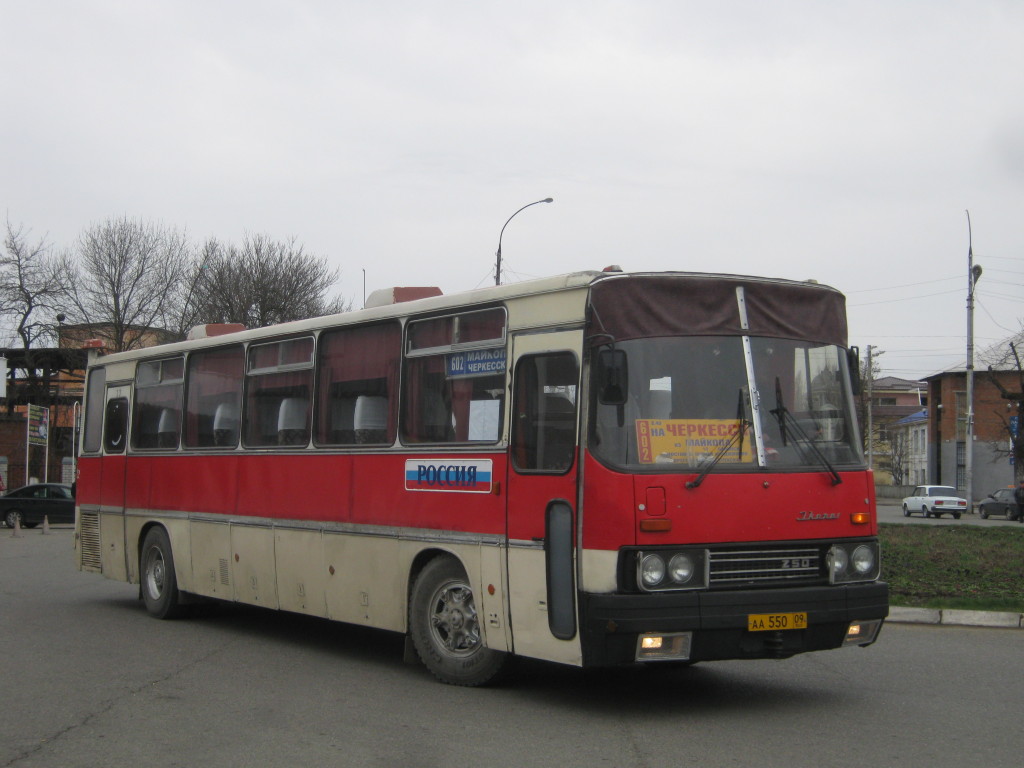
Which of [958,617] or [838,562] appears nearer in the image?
[838,562]

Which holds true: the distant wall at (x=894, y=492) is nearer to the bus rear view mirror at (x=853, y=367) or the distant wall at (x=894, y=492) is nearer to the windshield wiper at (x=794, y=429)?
the bus rear view mirror at (x=853, y=367)

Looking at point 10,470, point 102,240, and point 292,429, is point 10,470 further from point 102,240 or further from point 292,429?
point 292,429

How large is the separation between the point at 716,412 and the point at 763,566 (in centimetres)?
106

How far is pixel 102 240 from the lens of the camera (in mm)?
47719

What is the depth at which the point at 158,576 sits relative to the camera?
14.1 m

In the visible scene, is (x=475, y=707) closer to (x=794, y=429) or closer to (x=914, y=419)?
(x=794, y=429)

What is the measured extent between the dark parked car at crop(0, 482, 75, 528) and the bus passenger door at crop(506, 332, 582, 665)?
114 ft

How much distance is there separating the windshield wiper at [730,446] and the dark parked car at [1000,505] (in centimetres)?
5446

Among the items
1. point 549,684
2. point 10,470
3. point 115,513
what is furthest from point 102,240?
point 549,684

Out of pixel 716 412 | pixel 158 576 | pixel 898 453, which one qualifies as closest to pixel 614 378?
pixel 716 412

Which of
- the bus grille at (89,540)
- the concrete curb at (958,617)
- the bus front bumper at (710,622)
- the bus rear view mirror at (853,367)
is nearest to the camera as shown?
the bus front bumper at (710,622)

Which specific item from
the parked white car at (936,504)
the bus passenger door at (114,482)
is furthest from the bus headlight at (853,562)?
the parked white car at (936,504)

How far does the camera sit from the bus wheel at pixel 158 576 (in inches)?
540

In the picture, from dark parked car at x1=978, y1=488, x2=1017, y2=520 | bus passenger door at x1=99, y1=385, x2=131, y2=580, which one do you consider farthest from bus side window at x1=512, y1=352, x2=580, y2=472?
dark parked car at x1=978, y1=488, x2=1017, y2=520
